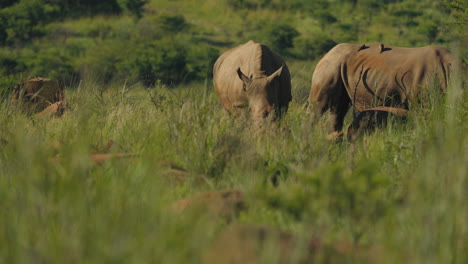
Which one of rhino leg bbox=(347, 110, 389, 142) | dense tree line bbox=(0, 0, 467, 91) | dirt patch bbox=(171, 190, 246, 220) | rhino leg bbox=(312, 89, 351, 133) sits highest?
dirt patch bbox=(171, 190, 246, 220)

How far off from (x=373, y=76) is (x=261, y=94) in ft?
5.57

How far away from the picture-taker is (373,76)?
25.7 ft

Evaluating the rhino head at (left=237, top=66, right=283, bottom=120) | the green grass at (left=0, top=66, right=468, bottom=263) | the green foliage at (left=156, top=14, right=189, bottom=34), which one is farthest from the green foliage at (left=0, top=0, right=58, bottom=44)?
the green grass at (left=0, top=66, right=468, bottom=263)

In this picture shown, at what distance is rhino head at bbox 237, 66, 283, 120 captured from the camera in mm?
6801

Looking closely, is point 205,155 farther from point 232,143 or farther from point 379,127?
point 379,127

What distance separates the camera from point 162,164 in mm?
4145

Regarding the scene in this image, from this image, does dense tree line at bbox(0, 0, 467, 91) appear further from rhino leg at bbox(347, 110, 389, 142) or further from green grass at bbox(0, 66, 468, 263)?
green grass at bbox(0, 66, 468, 263)

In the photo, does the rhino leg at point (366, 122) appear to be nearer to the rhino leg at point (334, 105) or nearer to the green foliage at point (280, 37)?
the rhino leg at point (334, 105)

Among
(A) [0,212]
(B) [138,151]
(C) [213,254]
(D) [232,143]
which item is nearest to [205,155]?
(D) [232,143]

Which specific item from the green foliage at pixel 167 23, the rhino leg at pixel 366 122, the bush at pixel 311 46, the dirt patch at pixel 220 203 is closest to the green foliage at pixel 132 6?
the green foliage at pixel 167 23

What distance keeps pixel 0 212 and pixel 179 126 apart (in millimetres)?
1999

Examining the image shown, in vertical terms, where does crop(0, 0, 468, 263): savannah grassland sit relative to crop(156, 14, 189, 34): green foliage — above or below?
above

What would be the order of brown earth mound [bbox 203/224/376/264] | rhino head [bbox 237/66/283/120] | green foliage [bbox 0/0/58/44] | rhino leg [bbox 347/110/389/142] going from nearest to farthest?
brown earth mound [bbox 203/224/376/264] < rhino leg [bbox 347/110/389/142] < rhino head [bbox 237/66/283/120] < green foliage [bbox 0/0/58/44]

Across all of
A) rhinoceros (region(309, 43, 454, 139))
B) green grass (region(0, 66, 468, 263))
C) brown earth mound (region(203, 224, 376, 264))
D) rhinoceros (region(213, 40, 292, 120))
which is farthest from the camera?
rhinoceros (region(309, 43, 454, 139))
